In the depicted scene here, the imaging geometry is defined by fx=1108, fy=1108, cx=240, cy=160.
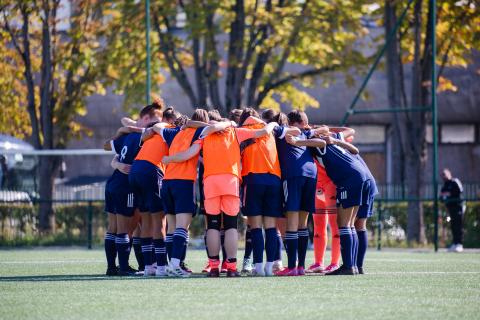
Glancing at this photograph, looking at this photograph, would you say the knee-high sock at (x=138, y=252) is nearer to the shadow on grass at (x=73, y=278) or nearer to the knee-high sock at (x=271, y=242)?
the shadow on grass at (x=73, y=278)

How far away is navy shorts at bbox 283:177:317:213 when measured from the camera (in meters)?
13.0

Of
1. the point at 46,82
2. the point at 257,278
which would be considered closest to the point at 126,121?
the point at 257,278

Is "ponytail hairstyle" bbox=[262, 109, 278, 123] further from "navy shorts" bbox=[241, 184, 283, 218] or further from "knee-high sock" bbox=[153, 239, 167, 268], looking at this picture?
"knee-high sock" bbox=[153, 239, 167, 268]

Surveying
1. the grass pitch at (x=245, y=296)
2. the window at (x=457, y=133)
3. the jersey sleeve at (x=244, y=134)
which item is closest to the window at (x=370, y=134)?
the window at (x=457, y=133)

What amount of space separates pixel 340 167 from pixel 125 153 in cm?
262

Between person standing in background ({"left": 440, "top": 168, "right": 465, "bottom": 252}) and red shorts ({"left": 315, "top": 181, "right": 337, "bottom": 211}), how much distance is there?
9.76 m

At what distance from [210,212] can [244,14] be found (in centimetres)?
1603

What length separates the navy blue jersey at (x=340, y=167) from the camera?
13227 mm

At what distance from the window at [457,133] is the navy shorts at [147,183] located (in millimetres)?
30502

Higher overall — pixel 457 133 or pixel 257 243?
pixel 457 133

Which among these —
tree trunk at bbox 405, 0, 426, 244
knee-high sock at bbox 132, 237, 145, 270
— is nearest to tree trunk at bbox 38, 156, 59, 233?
tree trunk at bbox 405, 0, 426, 244

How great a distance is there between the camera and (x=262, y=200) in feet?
42.5

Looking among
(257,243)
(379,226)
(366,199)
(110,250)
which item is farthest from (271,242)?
(379,226)

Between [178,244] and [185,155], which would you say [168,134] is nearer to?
[185,155]
